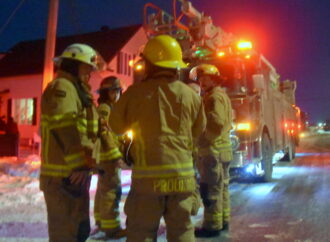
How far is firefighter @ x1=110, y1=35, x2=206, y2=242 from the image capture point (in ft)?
9.75

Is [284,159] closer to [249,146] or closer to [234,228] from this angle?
[249,146]

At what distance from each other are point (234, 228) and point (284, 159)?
9.52m

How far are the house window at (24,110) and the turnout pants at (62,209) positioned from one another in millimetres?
20430

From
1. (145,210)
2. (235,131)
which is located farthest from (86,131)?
(235,131)

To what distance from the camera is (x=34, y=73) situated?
2236 centimetres

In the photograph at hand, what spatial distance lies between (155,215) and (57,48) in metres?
23.7

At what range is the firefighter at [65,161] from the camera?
311 cm

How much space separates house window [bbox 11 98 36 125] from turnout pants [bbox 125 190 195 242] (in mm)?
20802

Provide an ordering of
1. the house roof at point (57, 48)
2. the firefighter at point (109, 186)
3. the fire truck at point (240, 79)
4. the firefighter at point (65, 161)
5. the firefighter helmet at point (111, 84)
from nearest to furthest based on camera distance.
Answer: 1. the firefighter at point (65, 161)
2. the firefighter at point (109, 186)
3. the firefighter helmet at point (111, 84)
4. the fire truck at point (240, 79)
5. the house roof at point (57, 48)

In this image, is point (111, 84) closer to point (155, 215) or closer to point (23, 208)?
point (155, 215)

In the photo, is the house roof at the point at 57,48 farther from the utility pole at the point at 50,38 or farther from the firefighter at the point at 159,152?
the firefighter at the point at 159,152

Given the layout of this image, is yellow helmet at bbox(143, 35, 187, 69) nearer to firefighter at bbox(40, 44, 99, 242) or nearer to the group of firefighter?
the group of firefighter

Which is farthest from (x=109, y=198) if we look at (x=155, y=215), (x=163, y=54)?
(x=163, y=54)

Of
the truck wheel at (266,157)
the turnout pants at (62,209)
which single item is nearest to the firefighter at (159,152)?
the turnout pants at (62,209)
